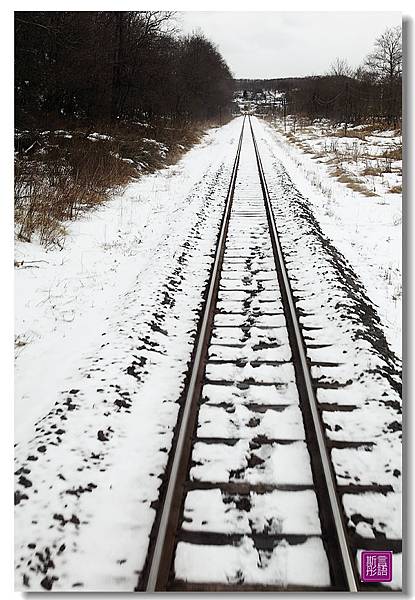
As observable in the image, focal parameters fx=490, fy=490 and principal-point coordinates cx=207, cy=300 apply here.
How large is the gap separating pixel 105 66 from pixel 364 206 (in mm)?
11715

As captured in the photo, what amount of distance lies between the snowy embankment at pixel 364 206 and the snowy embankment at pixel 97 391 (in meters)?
2.63

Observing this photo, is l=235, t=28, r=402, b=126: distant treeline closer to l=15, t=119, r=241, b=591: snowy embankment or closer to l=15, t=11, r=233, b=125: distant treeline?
l=15, t=11, r=233, b=125: distant treeline

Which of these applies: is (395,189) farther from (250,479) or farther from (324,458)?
(250,479)

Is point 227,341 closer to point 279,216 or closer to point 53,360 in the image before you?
point 53,360

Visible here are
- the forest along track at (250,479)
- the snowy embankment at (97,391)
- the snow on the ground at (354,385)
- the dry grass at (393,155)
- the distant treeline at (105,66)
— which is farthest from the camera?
the dry grass at (393,155)

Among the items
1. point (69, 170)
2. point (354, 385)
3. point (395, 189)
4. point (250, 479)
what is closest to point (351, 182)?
point (395, 189)

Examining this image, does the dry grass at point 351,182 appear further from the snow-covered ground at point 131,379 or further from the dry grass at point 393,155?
the snow-covered ground at point 131,379

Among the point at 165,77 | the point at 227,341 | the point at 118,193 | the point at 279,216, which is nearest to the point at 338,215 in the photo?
the point at 279,216

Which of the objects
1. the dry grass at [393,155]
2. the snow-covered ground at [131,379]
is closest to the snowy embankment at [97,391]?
the snow-covered ground at [131,379]

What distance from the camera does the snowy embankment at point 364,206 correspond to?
298 inches

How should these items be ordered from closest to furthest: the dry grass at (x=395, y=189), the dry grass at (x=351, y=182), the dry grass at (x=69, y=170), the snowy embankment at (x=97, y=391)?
Answer: the snowy embankment at (x=97, y=391)
the dry grass at (x=69, y=170)
the dry grass at (x=395, y=189)
the dry grass at (x=351, y=182)

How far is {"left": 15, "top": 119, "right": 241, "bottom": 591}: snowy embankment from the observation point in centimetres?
297

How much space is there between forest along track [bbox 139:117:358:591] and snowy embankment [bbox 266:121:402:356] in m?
1.71

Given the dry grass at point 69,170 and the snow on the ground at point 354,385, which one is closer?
the snow on the ground at point 354,385
